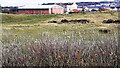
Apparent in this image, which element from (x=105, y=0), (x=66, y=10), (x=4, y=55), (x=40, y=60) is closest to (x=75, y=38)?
(x=40, y=60)

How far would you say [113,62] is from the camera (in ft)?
10.1

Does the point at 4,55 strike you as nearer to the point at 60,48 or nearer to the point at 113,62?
the point at 60,48

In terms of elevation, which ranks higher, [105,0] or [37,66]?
[105,0]

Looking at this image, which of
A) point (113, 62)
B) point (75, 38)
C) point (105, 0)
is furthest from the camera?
point (105, 0)

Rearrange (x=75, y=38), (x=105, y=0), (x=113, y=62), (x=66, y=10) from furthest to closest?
(x=66, y=10), (x=105, y=0), (x=75, y=38), (x=113, y=62)

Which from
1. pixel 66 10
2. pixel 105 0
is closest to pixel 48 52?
pixel 105 0

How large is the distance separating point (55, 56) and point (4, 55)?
543 mm

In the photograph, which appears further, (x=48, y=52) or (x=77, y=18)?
(x=77, y=18)

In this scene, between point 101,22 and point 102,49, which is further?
point 101,22

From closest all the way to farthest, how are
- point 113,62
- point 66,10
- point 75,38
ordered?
point 113,62 < point 75,38 < point 66,10

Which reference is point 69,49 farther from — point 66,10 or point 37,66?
point 66,10

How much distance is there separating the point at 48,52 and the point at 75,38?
1.20ft

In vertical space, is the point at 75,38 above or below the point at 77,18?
above

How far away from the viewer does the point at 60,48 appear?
10.3 ft
